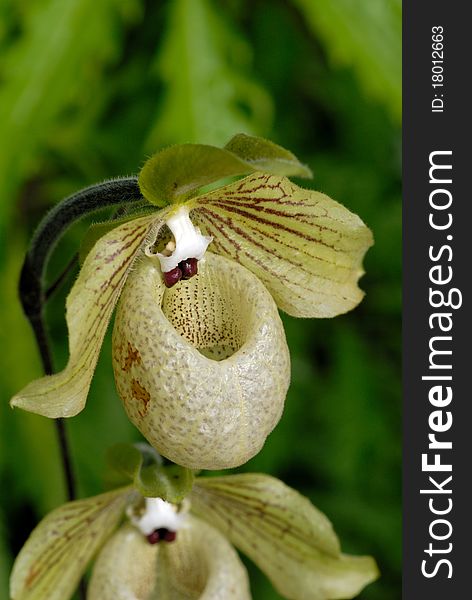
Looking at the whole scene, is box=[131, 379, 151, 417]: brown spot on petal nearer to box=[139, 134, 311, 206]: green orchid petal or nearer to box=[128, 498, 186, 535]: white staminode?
box=[139, 134, 311, 206]: green orchid petal

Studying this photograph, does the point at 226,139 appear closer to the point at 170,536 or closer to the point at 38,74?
the point at 38,74

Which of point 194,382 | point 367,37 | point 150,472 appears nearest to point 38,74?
point 367,37

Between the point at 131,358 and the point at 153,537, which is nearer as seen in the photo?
the point at 131,358

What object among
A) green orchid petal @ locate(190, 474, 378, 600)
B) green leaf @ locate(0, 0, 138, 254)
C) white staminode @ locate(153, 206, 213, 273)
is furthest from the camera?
green leaf @ locate(0, 0, 138, 254)

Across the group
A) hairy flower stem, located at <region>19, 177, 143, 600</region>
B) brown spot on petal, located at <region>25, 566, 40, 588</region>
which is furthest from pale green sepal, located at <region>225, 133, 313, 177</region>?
brown spot on petal, located at <region>25, 566, 40, 588</region>

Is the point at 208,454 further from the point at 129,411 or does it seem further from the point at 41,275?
the point at 41,275

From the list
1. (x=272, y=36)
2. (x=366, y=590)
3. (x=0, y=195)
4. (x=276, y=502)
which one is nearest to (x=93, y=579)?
(x=276, y=502)
